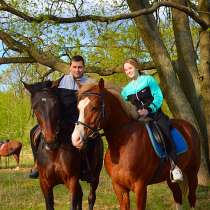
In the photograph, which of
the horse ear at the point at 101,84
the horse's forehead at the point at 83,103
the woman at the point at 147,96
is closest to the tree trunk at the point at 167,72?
the woman at the point at 147,96

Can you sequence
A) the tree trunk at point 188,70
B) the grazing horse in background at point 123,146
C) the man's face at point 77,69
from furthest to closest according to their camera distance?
1. the tree trunk at point 188,70
2. the man's face at point 77,69
3. the grazing horse in background at point 123,146

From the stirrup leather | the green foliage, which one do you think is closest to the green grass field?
the stirrup leather

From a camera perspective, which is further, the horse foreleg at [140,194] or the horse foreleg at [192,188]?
the horse foreleg at [192,188]

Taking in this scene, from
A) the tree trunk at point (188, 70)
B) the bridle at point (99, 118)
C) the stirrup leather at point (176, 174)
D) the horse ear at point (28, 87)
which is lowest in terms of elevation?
the stirrup leather at point (176, 174)

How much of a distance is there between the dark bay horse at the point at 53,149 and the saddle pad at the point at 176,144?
1.17m

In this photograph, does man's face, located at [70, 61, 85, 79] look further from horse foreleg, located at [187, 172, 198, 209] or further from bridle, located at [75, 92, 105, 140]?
horse foreleg, located at [187, 172, 198, 209]

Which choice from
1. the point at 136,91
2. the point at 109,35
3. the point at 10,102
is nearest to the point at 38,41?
the point at 109,35

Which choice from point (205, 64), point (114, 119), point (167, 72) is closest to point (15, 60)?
point (167, 72)

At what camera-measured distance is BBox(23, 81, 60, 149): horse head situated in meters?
6.34

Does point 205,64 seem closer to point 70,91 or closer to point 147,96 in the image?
point 147,96

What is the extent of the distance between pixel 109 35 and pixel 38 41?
3.13m

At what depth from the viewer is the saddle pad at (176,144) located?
663 centimetres

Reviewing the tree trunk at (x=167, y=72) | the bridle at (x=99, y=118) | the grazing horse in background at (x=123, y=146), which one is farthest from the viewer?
the tree trunk at (x=167, y=72)

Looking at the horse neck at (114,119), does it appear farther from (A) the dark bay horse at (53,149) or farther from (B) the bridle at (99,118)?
(A) the dark bay horse at (53,149)
